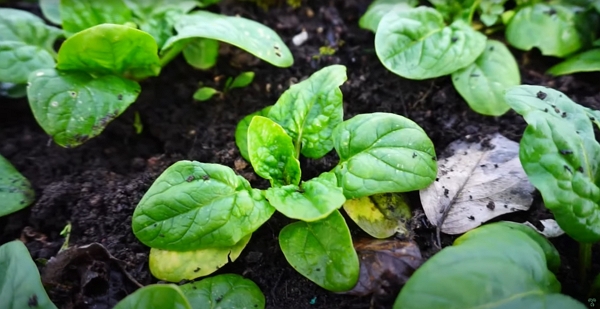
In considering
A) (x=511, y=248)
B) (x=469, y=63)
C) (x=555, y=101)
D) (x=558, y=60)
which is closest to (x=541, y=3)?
(x=558, y=60)

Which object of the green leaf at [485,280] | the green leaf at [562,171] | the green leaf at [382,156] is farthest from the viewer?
the green leaf at [382,156]

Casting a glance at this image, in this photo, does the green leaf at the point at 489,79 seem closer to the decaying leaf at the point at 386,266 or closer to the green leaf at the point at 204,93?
the decaying leaf at the point at 386,266

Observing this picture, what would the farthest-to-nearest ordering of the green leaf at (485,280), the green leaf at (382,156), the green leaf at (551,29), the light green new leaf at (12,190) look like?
the green leaf at (551,29), the light green new leaf at (12,190), the green leaf at (382,156), the green leaf at (485,280)

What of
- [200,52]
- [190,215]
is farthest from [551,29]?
[190,215]

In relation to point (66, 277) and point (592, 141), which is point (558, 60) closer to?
point (592, 141)

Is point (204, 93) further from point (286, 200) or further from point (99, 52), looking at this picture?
point (286, 200)

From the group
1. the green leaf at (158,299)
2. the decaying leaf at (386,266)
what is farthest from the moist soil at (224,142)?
the green leaf at (158,299)
